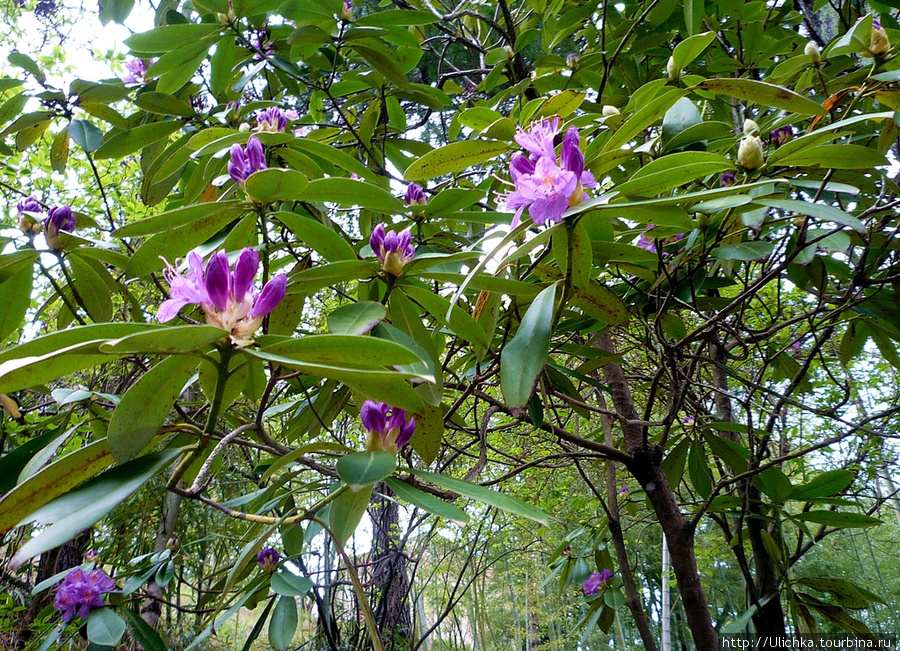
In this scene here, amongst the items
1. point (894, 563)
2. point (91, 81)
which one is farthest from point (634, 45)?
point (894, 563)

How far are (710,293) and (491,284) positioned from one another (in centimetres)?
85

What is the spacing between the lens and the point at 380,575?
9.11 feet

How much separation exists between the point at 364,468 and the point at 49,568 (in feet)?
9.11

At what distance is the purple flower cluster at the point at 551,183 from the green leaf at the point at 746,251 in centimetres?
33

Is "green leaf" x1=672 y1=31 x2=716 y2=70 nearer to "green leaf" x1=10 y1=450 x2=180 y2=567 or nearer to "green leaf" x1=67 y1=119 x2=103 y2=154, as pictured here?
"green leaf" x1=10 y1=450 x2=180 y2=567

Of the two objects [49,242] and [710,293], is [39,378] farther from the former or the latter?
[710,293]

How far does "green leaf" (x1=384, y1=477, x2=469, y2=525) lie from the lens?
1.65 ft

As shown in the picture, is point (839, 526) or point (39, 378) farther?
point (839, 526)

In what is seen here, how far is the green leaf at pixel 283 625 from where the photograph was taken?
1.12 m

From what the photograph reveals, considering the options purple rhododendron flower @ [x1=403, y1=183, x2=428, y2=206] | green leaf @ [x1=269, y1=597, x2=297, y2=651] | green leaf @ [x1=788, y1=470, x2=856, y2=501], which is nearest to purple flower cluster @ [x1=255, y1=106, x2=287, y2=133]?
A: purple rhododendron flower @ [x1=403, y1=183, x2=428, y2=206]

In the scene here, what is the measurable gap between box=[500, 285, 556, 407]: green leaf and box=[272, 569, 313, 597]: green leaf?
74 cm

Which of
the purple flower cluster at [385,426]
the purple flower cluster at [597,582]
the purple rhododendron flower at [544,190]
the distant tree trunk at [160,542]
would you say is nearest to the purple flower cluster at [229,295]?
the purple flower cluster at [385,426]

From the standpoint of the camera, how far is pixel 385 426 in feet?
2.13

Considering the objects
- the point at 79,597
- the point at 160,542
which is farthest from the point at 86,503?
the point at 160,542
